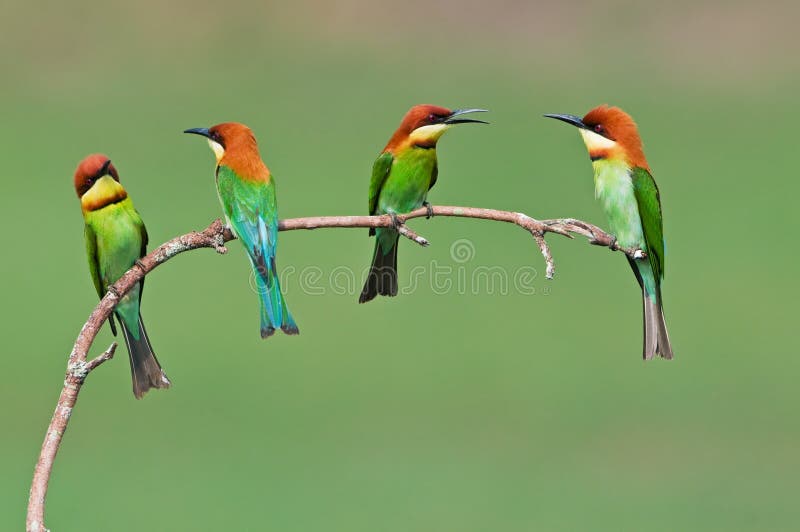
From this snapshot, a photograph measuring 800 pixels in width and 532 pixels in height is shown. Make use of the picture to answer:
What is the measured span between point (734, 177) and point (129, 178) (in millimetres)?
5845

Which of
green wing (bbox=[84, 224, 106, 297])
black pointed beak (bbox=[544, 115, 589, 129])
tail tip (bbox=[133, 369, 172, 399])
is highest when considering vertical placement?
black pointed beak (bbox=[544, 115, 589, 129])

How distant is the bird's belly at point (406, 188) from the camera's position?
3.55 m

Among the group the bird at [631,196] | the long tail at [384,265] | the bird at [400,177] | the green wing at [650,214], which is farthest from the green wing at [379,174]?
the green wing at [650,214]

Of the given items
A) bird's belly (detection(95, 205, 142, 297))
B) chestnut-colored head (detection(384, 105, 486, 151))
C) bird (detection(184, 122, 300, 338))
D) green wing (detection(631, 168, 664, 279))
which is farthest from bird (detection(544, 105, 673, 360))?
bird's belly (detection(95, 205, 142, 297))

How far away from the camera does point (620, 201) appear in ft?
10.8

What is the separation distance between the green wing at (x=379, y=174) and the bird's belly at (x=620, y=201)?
565 millimetres

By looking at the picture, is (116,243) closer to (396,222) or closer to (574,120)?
(396,222)

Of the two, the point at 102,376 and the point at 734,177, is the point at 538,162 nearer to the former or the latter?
the point at 734,177

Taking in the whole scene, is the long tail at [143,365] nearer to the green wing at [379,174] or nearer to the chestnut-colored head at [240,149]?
the chestnut-colored head at [240,149]

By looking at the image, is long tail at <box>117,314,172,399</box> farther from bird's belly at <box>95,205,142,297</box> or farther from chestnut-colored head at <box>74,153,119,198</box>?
chestnut-colored head at <box>74,153,119,198</box>

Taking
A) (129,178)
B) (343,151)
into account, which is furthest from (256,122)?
(129,178)

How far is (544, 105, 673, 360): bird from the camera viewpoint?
2967 millimetres

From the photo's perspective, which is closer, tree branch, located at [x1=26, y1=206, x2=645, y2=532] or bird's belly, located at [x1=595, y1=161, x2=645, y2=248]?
tree branch, located at [x1=26, y1=206, x2=645, y2=532]

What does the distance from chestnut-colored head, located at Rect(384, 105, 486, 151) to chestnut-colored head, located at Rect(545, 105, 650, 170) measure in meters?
0.30
